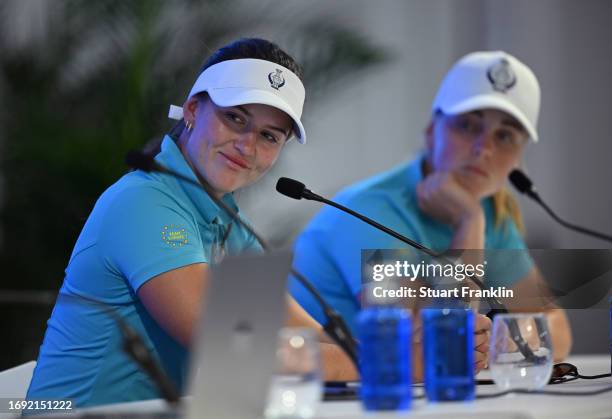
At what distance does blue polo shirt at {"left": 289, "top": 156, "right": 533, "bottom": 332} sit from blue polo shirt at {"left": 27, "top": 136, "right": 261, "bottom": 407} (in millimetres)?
619

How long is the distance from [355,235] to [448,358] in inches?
41.2

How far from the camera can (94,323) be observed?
1.67 meters

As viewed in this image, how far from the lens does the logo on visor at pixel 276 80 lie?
178cm

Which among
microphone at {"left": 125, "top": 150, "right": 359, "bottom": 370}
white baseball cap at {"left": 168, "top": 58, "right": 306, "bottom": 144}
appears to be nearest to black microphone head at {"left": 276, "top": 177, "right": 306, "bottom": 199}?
white baseball cap at {"left": 168, "top": 58, "right": 306, "bottom": 144}

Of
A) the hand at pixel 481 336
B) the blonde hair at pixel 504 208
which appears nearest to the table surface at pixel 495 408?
the hand at pixel 481 336

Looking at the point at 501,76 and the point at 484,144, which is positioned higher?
the point at 501,76

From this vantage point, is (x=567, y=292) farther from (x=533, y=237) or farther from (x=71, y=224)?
(x=533, y=237)

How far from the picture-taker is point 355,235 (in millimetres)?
2328

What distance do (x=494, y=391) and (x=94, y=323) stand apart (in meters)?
0.71

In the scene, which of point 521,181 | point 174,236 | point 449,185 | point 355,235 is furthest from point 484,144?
point 174,236

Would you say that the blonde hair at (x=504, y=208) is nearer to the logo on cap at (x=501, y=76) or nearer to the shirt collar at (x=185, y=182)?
the logo on cap at (x=501, y=76)

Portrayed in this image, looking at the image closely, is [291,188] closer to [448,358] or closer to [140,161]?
[140,161]

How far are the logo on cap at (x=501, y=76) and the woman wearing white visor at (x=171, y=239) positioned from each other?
70 centimetres

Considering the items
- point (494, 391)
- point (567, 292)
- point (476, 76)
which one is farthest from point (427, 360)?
point (476, 76)
